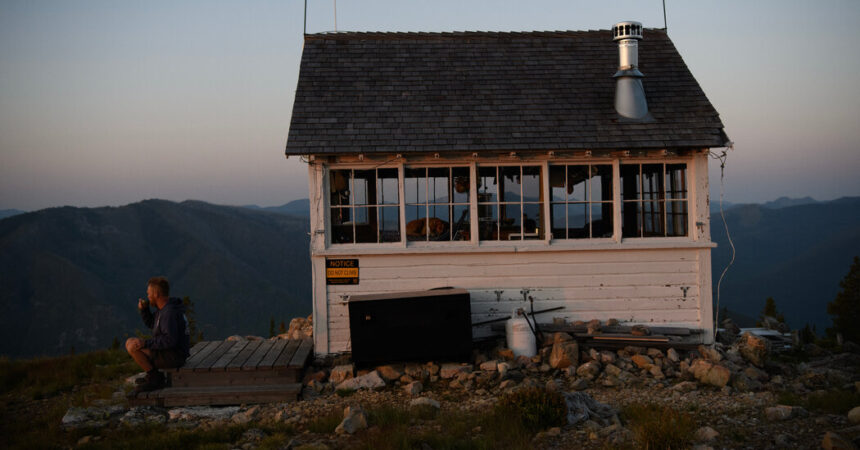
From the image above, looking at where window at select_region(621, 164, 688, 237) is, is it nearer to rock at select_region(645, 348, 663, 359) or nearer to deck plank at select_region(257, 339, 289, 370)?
rock at select_region(645, 348, 663, 359)

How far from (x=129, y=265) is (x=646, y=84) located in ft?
264

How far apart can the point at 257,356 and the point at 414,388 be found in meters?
2.65

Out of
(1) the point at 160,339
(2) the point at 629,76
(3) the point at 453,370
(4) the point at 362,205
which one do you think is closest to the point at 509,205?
(4) the point at 362,205

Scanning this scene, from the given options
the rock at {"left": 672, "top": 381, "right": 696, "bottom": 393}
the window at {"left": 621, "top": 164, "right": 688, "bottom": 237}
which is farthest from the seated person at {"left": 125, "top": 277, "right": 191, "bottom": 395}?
the window at {"left": 621, "top": 164, "right": 688, "bottom": 237}

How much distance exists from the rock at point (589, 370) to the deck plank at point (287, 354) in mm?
4235

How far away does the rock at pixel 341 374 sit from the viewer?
9.48m

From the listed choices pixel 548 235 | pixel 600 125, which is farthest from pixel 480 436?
pixel 600 125

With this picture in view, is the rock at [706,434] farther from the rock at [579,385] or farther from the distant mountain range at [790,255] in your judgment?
the distant mountain range at [790,255]

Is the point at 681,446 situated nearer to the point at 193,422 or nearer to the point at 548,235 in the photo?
the point at 548,235

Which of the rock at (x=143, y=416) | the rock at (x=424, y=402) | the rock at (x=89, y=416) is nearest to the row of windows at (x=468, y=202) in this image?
the rock at (x=424, y=402)

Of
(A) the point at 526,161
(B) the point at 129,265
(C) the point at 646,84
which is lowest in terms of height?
(B) the point at 129,265

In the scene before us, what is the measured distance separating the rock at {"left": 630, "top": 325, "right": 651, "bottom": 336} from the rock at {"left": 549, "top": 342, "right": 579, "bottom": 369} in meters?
1.13

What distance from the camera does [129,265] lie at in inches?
3157

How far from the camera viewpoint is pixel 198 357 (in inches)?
391
